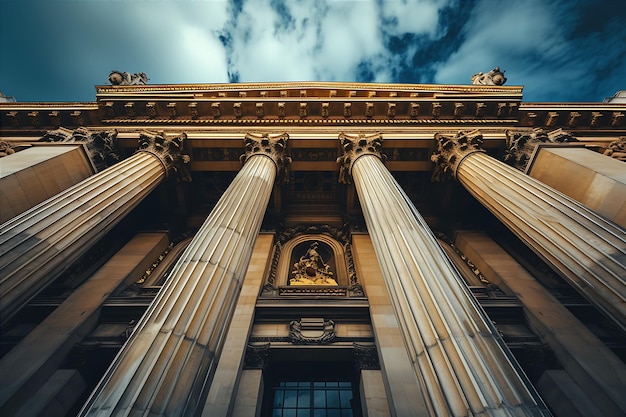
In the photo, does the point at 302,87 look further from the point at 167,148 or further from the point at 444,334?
the point at 444,334

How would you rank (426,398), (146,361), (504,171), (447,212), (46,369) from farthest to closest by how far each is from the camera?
(447,212)
(504,171)
(46,369)
(426,398)
(146,361)

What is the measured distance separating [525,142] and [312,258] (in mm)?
9663

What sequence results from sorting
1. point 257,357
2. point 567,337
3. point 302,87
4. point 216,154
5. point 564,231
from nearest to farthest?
1. point 564,231
2. point 257,357
3. point 567,337
4. point 216,154
5. point 302,87

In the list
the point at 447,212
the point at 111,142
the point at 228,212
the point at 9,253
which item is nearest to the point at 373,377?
the point at 228,212

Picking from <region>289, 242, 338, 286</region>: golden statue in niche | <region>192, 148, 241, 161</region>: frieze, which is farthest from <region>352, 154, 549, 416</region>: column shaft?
<region>192, 148, 241, 161</region>: frieze

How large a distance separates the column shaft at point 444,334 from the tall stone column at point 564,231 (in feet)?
7.98

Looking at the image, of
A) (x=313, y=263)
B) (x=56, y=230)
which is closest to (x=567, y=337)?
(x=313, y=263)

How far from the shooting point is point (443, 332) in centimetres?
409

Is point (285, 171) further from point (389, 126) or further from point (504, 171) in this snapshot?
point (504, 171)

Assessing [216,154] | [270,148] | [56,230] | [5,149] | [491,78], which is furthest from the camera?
[491,78]

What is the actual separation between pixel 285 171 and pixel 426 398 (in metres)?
9.33

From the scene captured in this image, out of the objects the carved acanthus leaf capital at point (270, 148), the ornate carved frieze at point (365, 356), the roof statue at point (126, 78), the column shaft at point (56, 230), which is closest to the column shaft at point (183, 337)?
the column shaft at point (56, 230)

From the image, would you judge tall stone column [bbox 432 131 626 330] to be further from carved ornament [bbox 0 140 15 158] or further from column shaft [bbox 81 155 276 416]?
carved ornament [bbox 0 140 15 158]

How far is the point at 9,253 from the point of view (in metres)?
4.68
